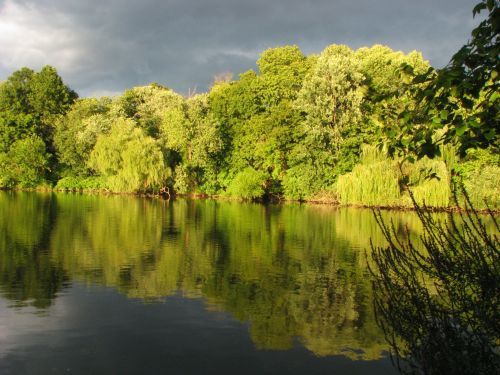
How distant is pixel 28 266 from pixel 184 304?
6414mm

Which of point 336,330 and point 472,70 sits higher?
point 472,70

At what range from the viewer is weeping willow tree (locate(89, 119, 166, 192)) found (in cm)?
5225

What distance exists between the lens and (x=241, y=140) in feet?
184

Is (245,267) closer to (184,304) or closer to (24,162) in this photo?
(184,304)

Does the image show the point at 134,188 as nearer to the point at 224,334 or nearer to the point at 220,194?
the point at 220,194

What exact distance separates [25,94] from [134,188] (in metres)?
32.7

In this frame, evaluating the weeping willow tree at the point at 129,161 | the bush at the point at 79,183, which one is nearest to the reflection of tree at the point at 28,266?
the weeping willow tree at the point at 129,161

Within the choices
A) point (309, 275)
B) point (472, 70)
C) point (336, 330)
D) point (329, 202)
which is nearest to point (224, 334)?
point (336, 330)

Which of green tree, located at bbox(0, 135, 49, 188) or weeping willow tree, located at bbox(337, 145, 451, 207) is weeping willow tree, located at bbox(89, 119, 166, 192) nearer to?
green tree, located at bbox(0, 135, 49, 188)

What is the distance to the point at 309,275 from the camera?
15578 millimetres

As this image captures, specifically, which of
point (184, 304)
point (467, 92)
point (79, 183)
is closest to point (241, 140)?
point (79, 183)

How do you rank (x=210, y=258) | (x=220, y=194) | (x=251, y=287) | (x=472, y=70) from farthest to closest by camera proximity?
(x=220, y=194)
(x=210, y=258)
(x=251, y=287)
(x=472, y=70)

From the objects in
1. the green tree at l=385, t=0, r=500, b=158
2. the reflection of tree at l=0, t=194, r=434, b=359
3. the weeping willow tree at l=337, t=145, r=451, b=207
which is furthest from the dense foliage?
the green tree at l=385, t=0, r=500, b=158

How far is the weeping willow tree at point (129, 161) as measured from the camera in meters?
52.2
